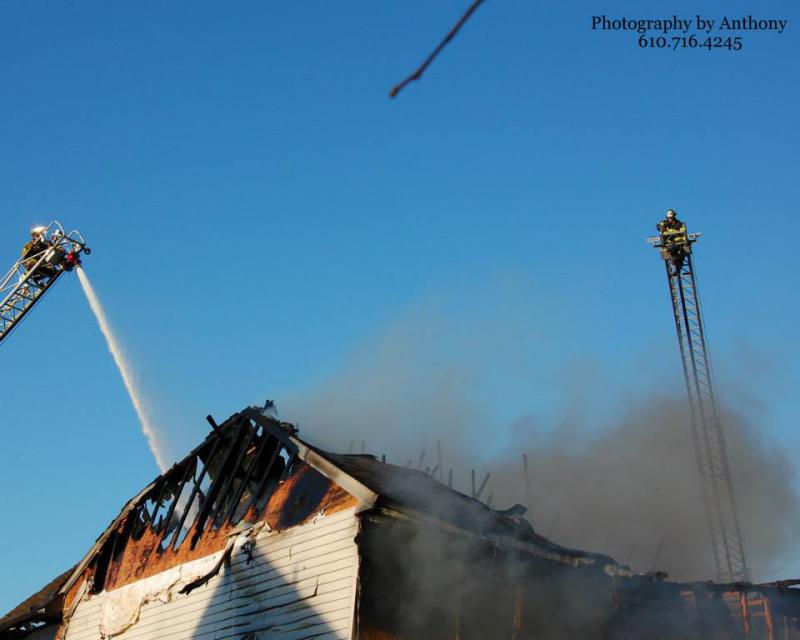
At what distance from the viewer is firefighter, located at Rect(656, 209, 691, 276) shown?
40938 millimetres

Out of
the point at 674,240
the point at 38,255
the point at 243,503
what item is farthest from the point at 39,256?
the point at 674,240

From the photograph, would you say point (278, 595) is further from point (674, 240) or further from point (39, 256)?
point (674, 240)

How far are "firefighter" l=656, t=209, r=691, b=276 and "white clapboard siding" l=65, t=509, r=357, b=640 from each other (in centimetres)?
3193

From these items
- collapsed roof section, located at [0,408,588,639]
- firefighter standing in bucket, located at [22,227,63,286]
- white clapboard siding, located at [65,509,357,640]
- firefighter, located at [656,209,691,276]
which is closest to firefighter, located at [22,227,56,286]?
firefighter standing in bucket, located at [22,227,63,286]

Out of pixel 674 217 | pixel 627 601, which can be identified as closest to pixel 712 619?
pixel 627 601

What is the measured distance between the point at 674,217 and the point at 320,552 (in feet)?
109

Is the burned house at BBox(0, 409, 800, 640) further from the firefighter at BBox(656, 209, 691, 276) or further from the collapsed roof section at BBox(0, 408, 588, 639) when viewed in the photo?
the firefighter at BBox(656, 209, 691, 276)

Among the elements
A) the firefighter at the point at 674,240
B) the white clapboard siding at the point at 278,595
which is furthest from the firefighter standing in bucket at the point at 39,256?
the firefighter at the point at 674,240

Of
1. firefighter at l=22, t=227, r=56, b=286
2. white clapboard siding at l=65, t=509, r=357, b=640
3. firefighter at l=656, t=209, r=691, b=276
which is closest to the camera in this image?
white clapboard siding at l=65, t=509, r=357, b=640

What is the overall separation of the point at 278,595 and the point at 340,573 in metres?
1.32

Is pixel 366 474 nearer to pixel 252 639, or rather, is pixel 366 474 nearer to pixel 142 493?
pixel 252 639

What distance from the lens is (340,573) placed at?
11805 millimetres

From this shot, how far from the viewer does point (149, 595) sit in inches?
589

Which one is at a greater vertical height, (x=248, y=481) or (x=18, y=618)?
(x=248, y=481)
